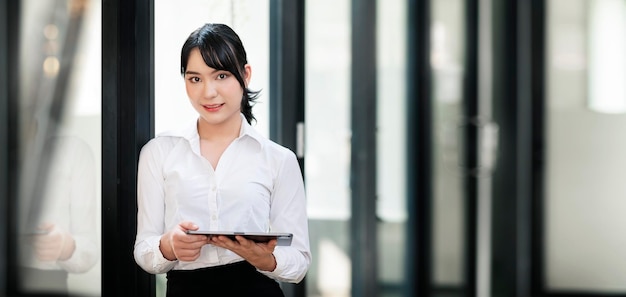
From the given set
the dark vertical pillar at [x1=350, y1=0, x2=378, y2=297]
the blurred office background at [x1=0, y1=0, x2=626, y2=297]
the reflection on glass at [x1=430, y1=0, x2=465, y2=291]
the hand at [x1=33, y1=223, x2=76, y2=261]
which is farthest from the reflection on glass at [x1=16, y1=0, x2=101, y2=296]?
the reflection on glass at [x1=430, y1=0, x2=465, y2=291]

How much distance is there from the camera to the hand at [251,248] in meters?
1.60

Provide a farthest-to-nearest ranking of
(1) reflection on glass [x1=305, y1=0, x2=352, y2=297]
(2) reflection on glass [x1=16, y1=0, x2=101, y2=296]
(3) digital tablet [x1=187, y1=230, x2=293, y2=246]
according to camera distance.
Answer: (1) reflection on glass [x1=305, y1=0, x2=352, y2=297] → (2) reflection on glass [x1=16, y1=0, x2=101, y2=296] → (3) digital tablet [x1=187, y1=230, x2=293, y2=246]

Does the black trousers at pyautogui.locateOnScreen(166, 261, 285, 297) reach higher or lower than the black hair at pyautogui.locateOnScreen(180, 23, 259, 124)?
lower

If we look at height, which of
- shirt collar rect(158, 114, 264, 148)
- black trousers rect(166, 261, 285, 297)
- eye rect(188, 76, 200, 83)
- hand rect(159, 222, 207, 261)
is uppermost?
eye rect(188, 76, 200, 83)

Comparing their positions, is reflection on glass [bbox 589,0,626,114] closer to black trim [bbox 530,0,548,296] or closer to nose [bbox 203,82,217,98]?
black trim [bbox 530,0,548,296]

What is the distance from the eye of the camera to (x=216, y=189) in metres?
1.70

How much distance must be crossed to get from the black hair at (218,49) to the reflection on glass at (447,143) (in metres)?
2.53

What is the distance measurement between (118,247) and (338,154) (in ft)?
6.17

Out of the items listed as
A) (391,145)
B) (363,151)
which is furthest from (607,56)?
(363,151)

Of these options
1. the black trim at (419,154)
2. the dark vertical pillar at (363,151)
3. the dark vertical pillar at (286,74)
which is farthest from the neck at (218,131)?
the black trim at (419,154)

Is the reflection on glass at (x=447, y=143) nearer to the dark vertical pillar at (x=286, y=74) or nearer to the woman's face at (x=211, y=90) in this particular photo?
the dark vertical pillar at (x=286, y=74)

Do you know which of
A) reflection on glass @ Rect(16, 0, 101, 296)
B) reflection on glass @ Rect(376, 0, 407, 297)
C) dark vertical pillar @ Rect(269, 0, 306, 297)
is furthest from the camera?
reflection on glass @ Rect(376, 0, 407, 297)

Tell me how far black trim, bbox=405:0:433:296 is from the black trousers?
7.88 feet

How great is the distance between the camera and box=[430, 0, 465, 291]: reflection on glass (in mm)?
4141
